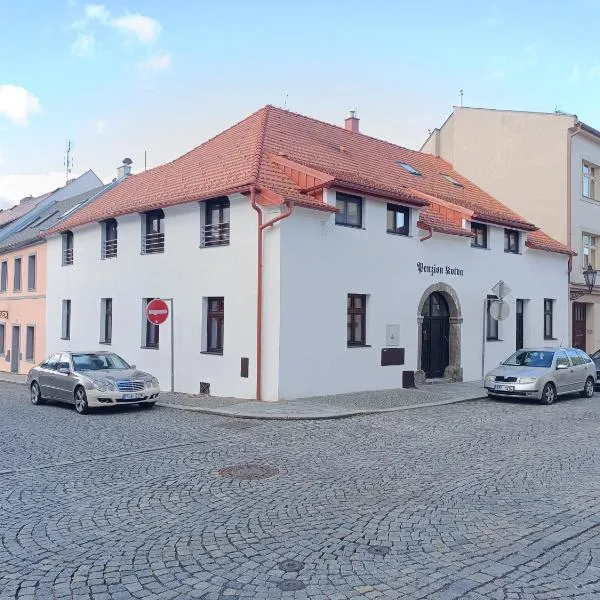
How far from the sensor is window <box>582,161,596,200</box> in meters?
28.5

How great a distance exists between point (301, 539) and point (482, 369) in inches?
670

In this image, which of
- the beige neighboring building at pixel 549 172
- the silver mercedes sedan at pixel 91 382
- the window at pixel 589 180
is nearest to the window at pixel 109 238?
the silver mercedes sedan at pixel 91 382

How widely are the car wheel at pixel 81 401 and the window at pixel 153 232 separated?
6090 mm

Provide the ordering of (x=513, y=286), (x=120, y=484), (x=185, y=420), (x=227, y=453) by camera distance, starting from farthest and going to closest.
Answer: (x=513, y=286)
(x=185, y=420)
(x=227, y=453)
(x=120, y=484)

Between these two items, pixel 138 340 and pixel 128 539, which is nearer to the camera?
pixel 128 539

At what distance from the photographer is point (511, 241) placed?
2348 centimetres

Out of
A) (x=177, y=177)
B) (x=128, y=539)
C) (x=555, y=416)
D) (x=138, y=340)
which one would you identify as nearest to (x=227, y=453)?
(x=128, y=539)

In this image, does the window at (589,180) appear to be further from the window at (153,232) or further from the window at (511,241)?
the window at (153,232)

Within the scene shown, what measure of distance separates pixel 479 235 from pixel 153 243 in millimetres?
11207

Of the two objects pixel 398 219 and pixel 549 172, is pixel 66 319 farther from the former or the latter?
pixel 549 172

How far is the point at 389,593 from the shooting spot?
14.6 feet

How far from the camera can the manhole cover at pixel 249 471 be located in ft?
26.1

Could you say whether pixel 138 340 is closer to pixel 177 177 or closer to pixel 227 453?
pixel 177 177

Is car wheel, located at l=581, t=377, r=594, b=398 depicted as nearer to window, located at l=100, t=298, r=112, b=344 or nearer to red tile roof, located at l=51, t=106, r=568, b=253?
red tile roof, located at l=51, t=106, r=568, b=253
